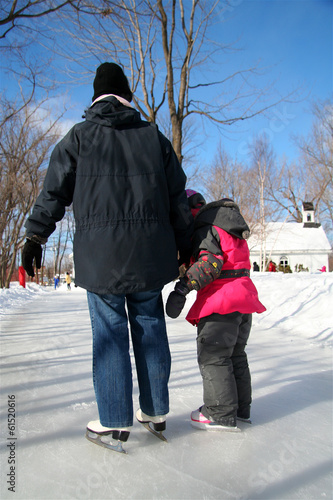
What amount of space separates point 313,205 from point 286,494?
1584 inches

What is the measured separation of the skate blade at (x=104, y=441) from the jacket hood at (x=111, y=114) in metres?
1.35

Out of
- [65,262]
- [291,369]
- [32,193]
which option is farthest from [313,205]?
[65,262]

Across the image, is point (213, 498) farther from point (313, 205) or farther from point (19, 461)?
point (313, 205)

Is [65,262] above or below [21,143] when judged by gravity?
below

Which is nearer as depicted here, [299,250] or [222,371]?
[222,371]

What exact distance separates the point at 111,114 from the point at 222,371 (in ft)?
4.23

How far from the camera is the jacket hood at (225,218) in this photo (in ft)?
5.61

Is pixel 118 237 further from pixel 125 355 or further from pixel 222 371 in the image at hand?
pixel 222 371

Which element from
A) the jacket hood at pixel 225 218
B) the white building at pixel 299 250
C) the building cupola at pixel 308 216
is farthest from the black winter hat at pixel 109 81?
the building cupola at pixel 308 216

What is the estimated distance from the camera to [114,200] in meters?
1.47

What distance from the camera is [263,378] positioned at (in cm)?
241

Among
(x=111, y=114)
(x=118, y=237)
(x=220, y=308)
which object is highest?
(x=111, y=114)

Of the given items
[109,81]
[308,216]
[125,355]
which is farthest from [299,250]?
[125,355]

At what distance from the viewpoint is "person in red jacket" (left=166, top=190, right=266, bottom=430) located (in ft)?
5.33
